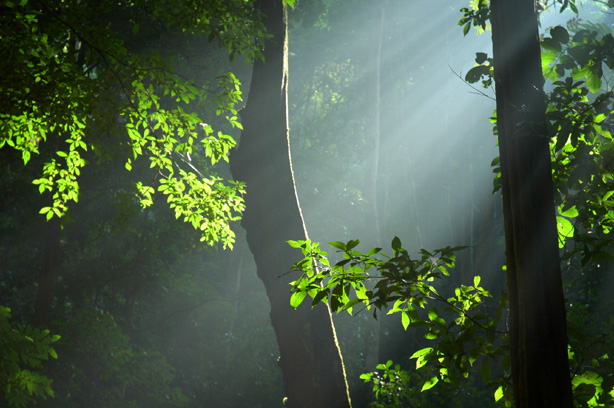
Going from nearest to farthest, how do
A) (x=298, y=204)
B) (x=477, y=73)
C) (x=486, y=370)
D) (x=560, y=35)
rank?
(x=486, y=370), (x=560, y=35), (x=477, y=73), (x=298, y=204)

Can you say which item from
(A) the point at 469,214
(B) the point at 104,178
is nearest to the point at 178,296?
(B) the point at 104,178

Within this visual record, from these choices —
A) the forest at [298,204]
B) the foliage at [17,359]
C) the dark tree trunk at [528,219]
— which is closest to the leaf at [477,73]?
the forest at [298,204]

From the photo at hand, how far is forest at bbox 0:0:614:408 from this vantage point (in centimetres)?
209

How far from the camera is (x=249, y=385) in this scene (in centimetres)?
1566

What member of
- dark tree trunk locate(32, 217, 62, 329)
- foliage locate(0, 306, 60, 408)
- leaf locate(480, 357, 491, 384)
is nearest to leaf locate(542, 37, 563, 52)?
leaf locate(480, 357, 491, 384)

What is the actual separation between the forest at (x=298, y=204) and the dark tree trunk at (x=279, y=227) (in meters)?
0.02

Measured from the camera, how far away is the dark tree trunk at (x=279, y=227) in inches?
151

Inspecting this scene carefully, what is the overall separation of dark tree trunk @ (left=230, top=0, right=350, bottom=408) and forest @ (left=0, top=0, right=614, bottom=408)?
17 mm

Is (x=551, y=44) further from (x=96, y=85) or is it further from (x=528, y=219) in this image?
(x=96, y=85)

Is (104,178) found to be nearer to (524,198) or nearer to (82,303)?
(82,303)

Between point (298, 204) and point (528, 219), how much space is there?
2488 millimetres

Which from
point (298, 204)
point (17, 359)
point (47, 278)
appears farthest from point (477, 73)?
point (47, 278)

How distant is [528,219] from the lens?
74.0 inches

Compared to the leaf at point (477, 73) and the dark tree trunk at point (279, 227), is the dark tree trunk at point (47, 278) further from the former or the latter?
the leaf at point (477, 73)
